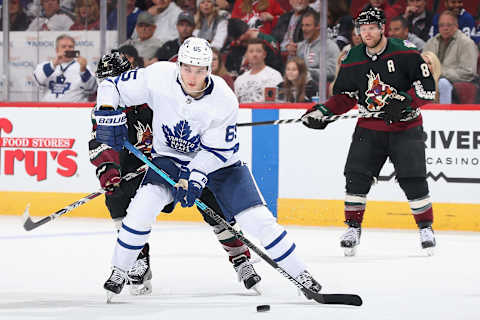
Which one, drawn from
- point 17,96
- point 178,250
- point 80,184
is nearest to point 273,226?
point 178,250

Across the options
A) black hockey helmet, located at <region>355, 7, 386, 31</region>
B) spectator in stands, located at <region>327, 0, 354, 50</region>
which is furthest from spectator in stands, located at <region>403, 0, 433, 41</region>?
black hockey helmet, located at <region>355, 7, 386, 31</region>

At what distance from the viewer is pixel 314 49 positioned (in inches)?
229

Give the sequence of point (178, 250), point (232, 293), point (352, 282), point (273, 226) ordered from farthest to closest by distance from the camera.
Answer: point (178, 250) < point (352, 282) < point (232, 293) < point (273, 226)

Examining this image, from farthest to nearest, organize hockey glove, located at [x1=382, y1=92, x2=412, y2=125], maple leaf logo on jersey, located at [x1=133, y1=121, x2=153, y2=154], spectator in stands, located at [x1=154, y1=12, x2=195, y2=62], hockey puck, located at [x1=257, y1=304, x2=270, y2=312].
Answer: spectator in stands, located at [x1=154, y1=12, x2=195, y2=62], hockey glove, located at [x1=382, y1=92, x2=412, y2=125], maple leaf logo on jersey, located at [x1=133, y1=121, x2=153, y2=154], hockey puck, located at [x1=257, y1=304, x2=270, y2=312]

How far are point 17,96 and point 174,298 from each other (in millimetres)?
3247

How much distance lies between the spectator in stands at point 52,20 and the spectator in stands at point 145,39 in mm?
481

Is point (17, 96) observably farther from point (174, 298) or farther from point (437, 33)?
point (174, 298)

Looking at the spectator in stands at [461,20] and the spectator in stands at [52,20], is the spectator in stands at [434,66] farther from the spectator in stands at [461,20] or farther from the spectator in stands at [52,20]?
the spectator in stands at [52,20]

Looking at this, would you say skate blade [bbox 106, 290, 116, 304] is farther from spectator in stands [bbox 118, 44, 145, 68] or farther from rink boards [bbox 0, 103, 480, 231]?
spectator in stands [bbox 118, 44, 145, 68]

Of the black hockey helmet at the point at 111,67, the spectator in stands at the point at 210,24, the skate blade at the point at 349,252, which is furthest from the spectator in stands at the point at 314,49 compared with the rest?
the black hockey helmet at the point at 111,67

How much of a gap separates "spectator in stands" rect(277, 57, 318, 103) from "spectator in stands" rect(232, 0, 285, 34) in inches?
18.6

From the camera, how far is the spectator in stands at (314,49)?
573 cm

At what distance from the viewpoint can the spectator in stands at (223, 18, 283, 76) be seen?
6.08m

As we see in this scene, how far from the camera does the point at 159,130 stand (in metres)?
3.24
